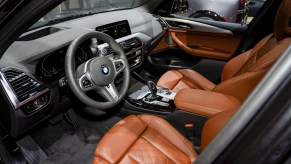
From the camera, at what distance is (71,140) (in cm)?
204

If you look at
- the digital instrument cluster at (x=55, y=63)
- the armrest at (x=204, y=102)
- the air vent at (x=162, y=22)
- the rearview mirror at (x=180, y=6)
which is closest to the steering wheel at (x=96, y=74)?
the digital instrument cluster at (x=55, y=63)

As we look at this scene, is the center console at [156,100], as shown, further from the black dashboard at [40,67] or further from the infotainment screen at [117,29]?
the infotainment screen at [117,29]

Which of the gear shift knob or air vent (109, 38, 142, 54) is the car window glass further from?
the gear shift knob

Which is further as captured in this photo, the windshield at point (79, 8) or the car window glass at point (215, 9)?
the car window glass at point (215, 9)

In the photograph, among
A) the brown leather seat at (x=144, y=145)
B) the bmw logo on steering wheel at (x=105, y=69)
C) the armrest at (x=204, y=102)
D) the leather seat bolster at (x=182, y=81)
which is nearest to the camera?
the brown leather seat at (x=144, y=145)

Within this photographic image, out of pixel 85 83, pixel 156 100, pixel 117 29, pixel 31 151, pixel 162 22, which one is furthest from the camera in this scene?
pixel 162 22

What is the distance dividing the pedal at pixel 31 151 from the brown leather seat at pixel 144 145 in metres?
0.76

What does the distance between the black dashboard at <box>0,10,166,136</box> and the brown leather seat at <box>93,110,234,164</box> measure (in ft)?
1.60

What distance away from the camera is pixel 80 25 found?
6.60 ft

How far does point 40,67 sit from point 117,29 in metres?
0.85

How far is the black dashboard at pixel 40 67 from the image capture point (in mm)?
1389

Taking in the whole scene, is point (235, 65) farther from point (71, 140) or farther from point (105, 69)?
point (71, 140)

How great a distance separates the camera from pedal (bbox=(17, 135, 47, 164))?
1.81 metres

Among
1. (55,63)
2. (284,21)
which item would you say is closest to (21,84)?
(55,63)
